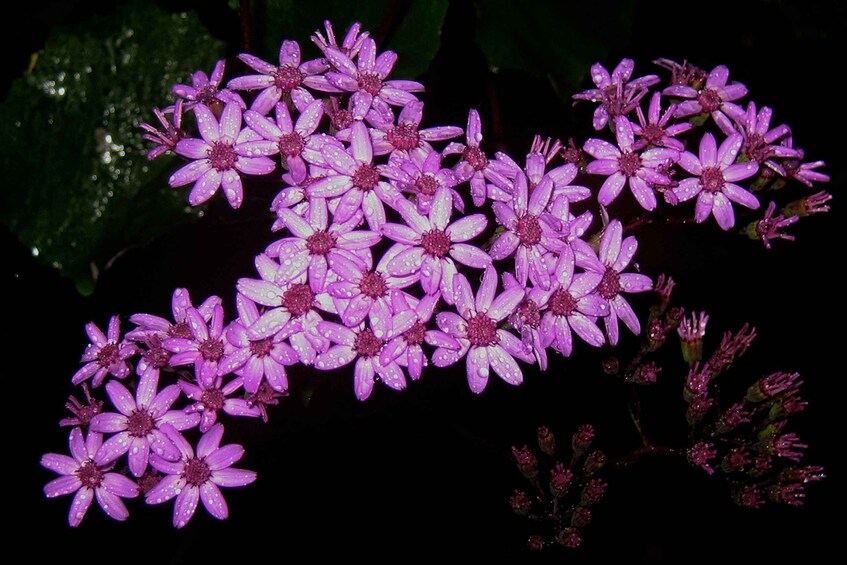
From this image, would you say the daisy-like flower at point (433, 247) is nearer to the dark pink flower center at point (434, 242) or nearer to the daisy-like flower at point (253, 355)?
the dark pink flower center at point (434, 242)

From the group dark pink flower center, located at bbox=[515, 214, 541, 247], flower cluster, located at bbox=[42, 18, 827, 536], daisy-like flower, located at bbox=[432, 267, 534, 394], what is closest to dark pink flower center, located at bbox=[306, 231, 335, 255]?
flower cluster, located at bbox=[42, 18, 827, 536]

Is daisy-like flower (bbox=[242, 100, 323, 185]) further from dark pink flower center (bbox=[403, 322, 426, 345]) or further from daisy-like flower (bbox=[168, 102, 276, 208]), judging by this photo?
dark pink flower center (bbox=[403, 322, 426, 345])

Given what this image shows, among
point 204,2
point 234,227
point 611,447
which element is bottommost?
point 611,447

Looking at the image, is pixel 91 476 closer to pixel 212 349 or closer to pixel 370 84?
pixel 212 349

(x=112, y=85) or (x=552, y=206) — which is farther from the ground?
(x=112, y=85)

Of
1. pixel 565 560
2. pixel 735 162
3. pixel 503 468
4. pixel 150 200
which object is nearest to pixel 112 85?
pixel 150 200

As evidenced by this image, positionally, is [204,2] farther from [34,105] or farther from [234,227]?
[234,227]
